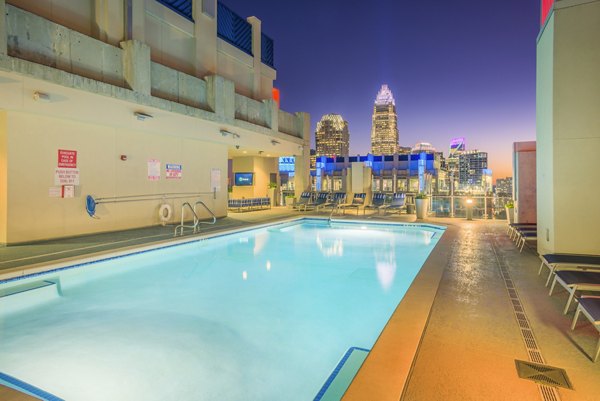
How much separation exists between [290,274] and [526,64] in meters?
20.7

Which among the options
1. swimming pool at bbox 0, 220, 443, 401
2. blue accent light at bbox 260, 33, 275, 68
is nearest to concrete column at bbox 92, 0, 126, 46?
swimming pool at bbox 0, 220, 443, 401

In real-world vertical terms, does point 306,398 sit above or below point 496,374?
below

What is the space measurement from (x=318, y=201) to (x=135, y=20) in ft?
30.3

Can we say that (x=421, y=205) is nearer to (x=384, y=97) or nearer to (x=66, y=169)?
(x=66, y=169)

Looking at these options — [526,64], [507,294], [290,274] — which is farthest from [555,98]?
[526,64]

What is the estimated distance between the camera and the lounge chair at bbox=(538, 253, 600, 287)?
384 centimetres

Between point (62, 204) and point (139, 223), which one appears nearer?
point (62, 204)

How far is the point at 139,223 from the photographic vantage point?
9.66 m

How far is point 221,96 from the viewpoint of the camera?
38.4 feet

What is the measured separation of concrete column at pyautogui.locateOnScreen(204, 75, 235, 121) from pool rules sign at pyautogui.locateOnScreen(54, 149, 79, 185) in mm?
4665

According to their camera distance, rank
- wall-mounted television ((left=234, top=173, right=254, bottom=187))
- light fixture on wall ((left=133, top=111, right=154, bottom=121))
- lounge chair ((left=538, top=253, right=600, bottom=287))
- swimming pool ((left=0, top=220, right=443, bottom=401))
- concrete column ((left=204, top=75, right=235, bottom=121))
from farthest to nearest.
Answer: wall-mounted television ((left=234, top=173, right=254, bottom=187))
concrete column ((left=204, top=75, right=235, bottom=121))
light fixture on wall ((left=133, top=111, right=154, bottom=121))
lounge chair ((left=538, top=253, right=600, bottom=287))
swimming pool ((left=0, top=220, right=443, bottom=401))

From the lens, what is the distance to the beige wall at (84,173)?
7035 mm

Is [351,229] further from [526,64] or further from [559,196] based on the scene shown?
[526,64]

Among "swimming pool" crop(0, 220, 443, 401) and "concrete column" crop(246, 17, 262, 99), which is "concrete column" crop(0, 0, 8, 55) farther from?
"concrete column" crop(246, 17, 262, 99)
